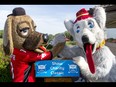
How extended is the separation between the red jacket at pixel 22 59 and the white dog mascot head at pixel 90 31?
302 millimetres

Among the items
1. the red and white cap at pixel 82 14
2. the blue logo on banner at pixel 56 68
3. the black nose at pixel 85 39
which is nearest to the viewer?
the black nose at pixel 85 39

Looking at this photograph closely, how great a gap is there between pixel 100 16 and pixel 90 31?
0.43ft

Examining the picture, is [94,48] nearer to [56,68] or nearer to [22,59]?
[56,68]

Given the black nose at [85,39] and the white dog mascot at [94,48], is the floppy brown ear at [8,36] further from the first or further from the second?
the black nose at [85,39]

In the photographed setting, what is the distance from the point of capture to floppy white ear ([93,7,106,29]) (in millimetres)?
2629

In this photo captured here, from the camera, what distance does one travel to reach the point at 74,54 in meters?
2.80

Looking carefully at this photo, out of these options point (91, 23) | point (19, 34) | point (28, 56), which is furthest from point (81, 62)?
point (19, 34)

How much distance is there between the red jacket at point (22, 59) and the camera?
2.75 metres

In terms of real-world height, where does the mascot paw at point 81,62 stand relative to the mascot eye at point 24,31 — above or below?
below

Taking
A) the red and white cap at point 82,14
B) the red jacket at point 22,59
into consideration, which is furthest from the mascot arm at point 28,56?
the red and white cap at point 82,14

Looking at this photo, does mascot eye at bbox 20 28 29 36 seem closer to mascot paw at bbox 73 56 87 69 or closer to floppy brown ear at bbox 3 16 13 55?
floppy brown ear at bbox 3 16 13 55

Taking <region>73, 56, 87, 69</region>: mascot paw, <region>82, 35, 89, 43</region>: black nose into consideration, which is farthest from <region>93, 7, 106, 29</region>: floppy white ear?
<region>73, 56, 87, 69</region>: mascot paw
